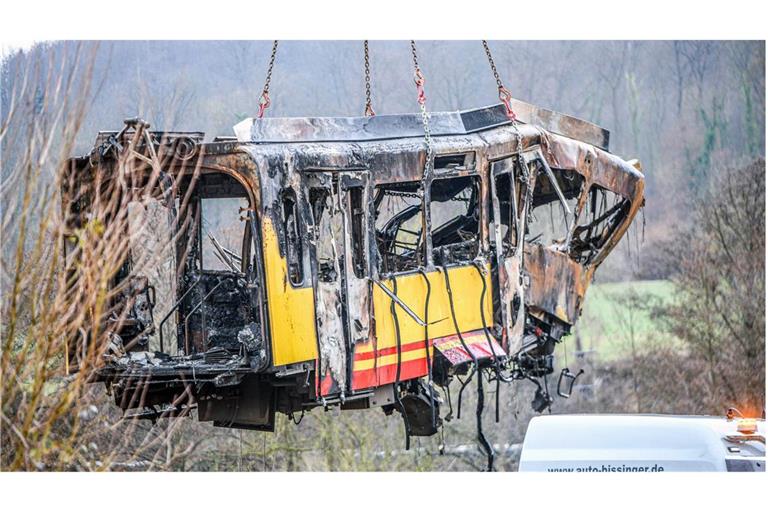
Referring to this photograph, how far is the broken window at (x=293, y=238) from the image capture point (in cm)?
800

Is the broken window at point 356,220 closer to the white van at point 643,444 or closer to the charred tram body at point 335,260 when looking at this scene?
the charred tram body at point 335,260

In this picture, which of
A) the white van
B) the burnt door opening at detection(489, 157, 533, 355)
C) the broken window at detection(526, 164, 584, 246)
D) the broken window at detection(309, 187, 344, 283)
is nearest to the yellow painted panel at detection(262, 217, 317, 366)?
the broken window at detection(309, 187, 344, 283)

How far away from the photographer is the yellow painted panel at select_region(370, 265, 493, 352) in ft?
27.9

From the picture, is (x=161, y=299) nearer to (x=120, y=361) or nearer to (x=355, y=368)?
(x=120, y=361)

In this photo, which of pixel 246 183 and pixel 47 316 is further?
pixel 246 183

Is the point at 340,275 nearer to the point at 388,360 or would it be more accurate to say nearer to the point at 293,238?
the point at 293,238

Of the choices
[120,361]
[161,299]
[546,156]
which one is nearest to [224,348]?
[120,361]

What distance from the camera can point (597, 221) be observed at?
35.6ft

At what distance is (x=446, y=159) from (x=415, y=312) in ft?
4.40

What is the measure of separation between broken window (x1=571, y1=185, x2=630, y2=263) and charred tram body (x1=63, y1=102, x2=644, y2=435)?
395 mm

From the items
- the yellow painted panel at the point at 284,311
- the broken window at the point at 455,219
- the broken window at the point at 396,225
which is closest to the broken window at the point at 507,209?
the broken window at the point at 455,219

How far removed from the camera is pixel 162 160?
8148mm

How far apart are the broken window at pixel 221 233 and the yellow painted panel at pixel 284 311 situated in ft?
2.28

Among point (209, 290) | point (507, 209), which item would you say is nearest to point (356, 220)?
point (209, 290)
